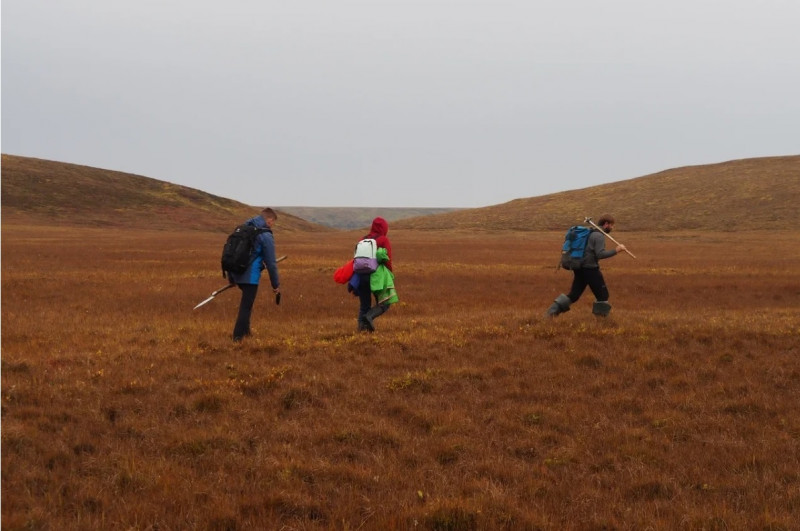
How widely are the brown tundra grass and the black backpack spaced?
137 cm

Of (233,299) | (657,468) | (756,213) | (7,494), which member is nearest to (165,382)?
(7,494)

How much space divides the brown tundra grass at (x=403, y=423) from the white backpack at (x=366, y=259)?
4.27 ft

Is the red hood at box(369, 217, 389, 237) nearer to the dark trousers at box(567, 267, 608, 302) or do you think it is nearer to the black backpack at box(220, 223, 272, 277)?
the black backpack at box(220, 223, 272, 277)

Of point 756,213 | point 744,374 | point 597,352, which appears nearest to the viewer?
point 744,374

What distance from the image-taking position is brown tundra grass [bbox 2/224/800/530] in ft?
16.6

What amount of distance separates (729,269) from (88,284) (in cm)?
2874

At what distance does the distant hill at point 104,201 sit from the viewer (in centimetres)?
9775

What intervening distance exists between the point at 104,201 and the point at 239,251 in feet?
380

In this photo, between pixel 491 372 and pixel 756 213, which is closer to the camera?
pixel 491 372

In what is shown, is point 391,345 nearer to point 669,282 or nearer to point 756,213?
point 669,282

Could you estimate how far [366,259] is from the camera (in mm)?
11672

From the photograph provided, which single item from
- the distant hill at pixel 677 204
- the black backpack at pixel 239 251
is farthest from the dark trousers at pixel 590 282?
the distant hill at pixel 677 204

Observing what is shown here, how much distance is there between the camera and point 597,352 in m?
10.6

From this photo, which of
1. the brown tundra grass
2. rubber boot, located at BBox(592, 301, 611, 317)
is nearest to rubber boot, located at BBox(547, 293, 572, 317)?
the brown tundra grass
